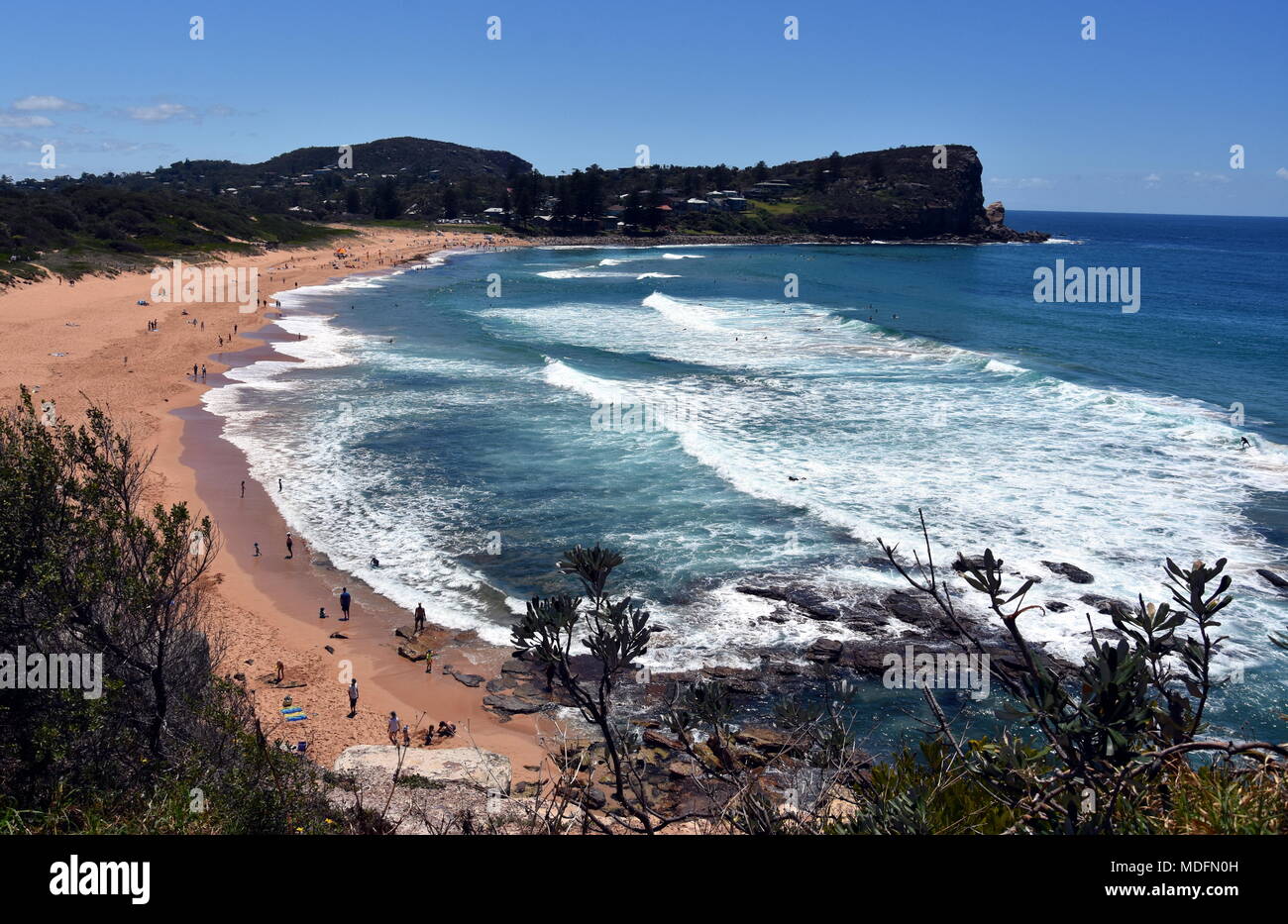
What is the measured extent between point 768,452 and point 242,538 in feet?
55.5

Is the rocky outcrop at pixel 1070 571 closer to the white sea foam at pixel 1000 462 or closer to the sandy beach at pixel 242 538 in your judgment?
the white sea foam at pixel 1000 462

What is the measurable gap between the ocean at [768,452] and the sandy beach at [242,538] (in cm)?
110

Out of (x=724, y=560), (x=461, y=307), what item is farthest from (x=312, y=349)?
(x=724, y=560)

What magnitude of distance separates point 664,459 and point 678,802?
55.0ft

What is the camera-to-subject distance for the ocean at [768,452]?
20125 mm

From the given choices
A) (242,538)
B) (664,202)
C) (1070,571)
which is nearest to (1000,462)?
(1070,571)

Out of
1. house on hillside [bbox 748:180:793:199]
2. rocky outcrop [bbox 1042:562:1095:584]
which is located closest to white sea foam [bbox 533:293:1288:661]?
rocky outcrop [bbox 1042:562:1095:584]

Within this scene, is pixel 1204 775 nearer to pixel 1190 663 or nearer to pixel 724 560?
pixel 1190 663

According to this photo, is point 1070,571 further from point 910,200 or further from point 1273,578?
point 910,200

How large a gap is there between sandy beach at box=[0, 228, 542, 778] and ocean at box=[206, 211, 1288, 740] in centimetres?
110

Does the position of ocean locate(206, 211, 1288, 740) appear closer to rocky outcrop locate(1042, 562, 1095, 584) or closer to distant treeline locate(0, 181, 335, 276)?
rocky outcrop locate(1042, 562, 1095, 584)

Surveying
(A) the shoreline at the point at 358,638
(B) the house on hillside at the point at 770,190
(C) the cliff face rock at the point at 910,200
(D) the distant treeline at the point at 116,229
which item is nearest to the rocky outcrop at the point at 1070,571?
(A) the shoreline at the point at 358,638

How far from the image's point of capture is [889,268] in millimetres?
95938

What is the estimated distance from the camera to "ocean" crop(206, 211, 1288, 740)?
20.1m
